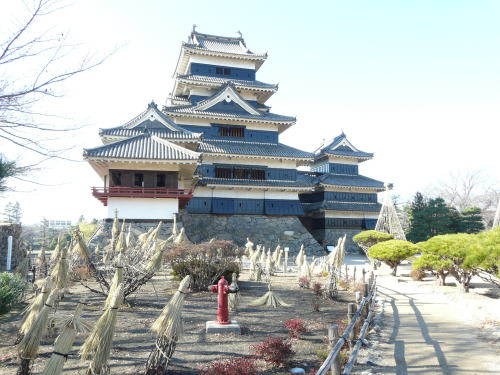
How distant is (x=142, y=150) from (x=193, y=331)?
1443 centimetres

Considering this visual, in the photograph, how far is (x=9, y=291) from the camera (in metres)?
7.91

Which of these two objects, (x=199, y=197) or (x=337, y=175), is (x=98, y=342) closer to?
(x=199, y=197)

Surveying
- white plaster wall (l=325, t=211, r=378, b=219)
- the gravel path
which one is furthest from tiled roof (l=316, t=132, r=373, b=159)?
the gravel path

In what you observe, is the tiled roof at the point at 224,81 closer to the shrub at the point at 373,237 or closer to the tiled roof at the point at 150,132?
the tiled roof at the point at 150,132

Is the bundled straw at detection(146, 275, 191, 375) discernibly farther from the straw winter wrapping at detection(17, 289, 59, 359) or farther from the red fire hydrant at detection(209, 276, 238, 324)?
the red fire hydrant at detection(209, 276, 238, 324)

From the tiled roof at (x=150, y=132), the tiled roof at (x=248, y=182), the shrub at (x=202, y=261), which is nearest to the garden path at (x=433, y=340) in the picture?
the shrub at (x=202, y=261)

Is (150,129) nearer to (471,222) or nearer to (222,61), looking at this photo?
(222,61)

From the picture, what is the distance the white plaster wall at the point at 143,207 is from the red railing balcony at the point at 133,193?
1.46ft

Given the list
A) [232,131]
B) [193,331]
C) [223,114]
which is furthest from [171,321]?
[232,131]

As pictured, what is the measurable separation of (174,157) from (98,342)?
633 inches

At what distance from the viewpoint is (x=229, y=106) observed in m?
28.2

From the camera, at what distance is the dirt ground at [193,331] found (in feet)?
17.8

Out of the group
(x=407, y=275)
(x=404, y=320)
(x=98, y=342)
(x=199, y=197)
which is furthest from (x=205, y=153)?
(x=98, y=342)

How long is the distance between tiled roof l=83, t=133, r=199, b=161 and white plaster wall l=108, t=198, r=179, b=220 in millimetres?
2635
